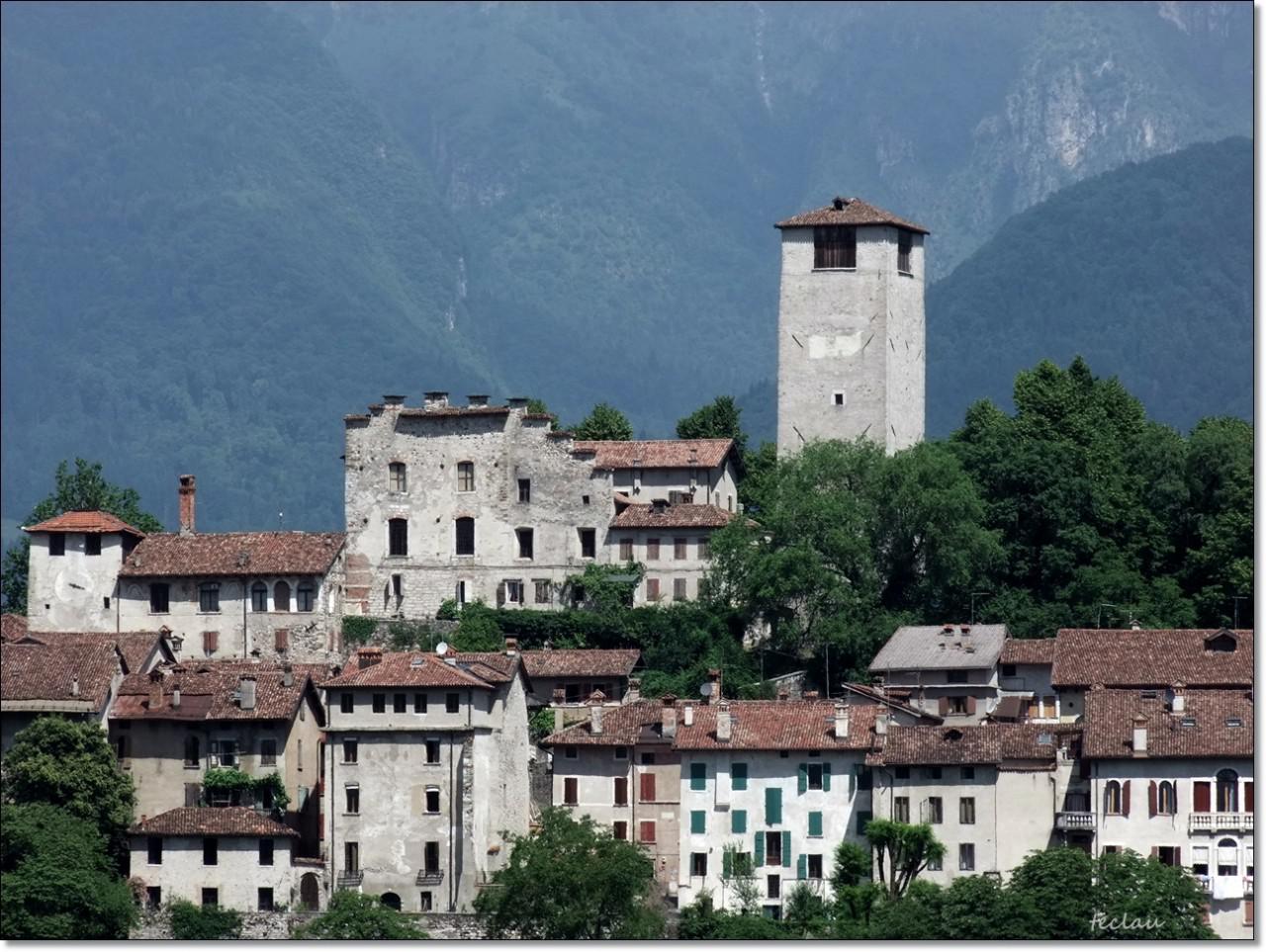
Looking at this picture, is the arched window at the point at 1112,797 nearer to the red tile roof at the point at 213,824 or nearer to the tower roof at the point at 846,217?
the red tile roof at the point at 213,824

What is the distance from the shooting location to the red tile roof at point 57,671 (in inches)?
3738

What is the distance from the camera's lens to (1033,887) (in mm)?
84688

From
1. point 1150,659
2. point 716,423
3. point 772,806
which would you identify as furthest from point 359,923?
point 716,423

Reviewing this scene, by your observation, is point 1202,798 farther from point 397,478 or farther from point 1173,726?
A: point 397,478

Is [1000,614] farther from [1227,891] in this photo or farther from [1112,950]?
[1112,950]

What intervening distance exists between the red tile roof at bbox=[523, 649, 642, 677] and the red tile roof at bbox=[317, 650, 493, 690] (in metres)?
6.65

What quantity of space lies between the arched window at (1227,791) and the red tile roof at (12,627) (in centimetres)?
3315

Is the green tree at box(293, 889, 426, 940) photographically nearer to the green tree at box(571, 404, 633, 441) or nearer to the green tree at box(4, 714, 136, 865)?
the green tree at box(4, 714, 136, 865)

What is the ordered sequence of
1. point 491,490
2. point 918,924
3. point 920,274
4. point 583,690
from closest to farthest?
point 918,924 → point 583,690 → point 491,490 → point 920,274

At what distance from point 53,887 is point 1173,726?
27.3 meters

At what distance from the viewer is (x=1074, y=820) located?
88812 mm

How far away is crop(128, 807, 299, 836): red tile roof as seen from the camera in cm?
9181

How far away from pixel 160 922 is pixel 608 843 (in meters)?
11.3

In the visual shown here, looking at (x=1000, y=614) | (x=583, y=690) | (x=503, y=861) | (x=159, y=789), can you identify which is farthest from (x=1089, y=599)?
(x=159, y=789)
